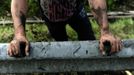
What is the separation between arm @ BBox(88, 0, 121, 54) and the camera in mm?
3109

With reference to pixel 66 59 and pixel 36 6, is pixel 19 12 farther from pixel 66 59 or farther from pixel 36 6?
pixel 36 6

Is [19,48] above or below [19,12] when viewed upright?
below

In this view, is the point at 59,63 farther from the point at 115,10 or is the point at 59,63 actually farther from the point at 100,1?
the point at 115,10

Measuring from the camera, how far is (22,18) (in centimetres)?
344

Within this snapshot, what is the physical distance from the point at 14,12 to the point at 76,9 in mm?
996

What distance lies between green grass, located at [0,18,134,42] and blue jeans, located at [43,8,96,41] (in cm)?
52

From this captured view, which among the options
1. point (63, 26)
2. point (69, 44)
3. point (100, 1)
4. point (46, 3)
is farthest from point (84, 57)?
point (63, 26)

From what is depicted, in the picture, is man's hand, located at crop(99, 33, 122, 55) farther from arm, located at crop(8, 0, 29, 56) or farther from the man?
arm, located at crop(8, 0, 29, 56)

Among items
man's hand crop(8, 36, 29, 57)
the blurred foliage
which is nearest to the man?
man's hand crop(8, 36, 29, 57)

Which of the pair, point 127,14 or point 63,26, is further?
point 127,14

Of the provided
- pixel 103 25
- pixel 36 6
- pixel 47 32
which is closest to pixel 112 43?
pixel 103 25

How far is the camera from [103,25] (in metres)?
3.32

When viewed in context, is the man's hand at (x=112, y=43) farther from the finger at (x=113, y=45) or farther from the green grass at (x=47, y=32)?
the green grass at (x=47, y=32)

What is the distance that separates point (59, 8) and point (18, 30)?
3.07 feet
